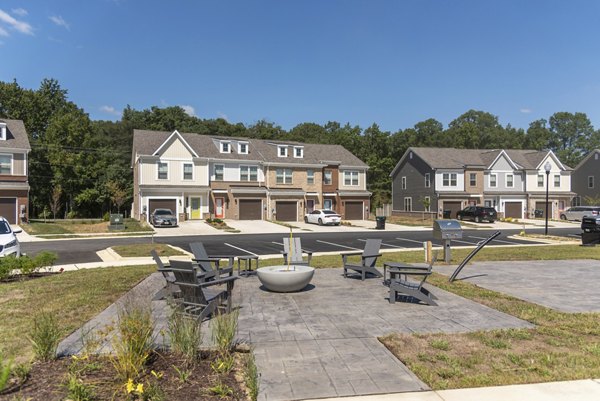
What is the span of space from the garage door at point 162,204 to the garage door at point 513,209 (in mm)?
39756

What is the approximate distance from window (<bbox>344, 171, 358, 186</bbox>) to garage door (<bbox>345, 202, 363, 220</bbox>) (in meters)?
2.57

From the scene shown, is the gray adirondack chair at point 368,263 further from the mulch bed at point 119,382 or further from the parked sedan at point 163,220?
the parked sedan at point 163,220

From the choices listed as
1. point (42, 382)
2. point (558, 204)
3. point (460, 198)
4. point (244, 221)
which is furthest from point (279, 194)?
point (42, 382)

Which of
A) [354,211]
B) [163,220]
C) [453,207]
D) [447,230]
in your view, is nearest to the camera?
[447,230]

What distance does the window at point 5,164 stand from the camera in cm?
3725

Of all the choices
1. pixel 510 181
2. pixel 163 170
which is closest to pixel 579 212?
pixel 510 181

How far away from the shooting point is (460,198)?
5188 centimetres

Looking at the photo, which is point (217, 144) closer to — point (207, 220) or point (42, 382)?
point (207, 220)

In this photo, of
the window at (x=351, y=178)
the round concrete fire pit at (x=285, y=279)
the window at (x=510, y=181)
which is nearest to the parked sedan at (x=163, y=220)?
the window at (x=351, y=178)

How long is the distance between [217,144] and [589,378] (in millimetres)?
43891

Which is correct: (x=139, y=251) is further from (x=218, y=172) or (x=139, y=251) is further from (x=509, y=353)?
(x=218, y=172)

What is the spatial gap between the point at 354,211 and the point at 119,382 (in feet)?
154

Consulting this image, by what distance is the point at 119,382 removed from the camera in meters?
4.73

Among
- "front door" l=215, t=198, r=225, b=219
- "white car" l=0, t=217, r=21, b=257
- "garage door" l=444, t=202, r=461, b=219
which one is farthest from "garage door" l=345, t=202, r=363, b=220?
"white car" l=0, t=217, r=21, b=257
